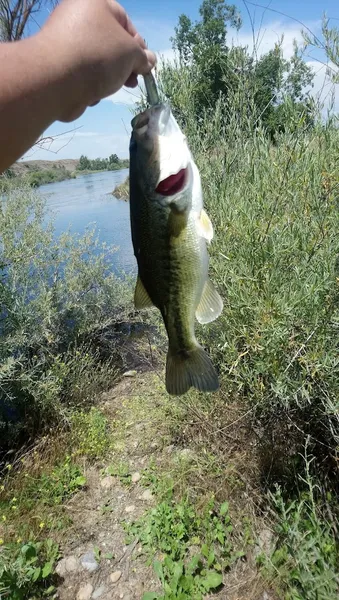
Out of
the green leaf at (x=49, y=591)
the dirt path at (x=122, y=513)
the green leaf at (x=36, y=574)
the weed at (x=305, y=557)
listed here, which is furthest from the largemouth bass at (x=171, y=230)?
the green leaf at (x=49, y=591)

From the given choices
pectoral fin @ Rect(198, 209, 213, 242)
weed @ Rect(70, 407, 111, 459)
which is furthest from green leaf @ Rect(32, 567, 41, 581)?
pectoral fin @ Rect(198, 209, 213, 242)

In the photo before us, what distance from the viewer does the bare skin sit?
1.01 m

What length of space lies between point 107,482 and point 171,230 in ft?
11.0

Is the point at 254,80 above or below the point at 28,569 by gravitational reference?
above

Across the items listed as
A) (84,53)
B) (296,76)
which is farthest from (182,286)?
(296,76)

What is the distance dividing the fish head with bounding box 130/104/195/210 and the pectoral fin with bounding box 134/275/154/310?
0.39 m

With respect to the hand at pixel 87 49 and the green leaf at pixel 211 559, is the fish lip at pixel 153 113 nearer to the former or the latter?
the hand at pixel 87 49

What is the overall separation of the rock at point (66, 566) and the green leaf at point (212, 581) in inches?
43.5

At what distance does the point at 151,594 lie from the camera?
2910mm

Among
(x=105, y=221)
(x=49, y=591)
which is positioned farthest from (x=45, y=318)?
(x=105, y=221)

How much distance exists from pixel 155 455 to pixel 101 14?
3927mm

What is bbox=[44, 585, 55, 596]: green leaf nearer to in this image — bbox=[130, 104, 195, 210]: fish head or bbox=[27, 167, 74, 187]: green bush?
bbox=[130, 104, 195, 210]: fish head

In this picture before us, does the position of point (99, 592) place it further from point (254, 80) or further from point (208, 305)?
point (254, 80)

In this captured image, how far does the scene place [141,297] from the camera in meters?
1.78
